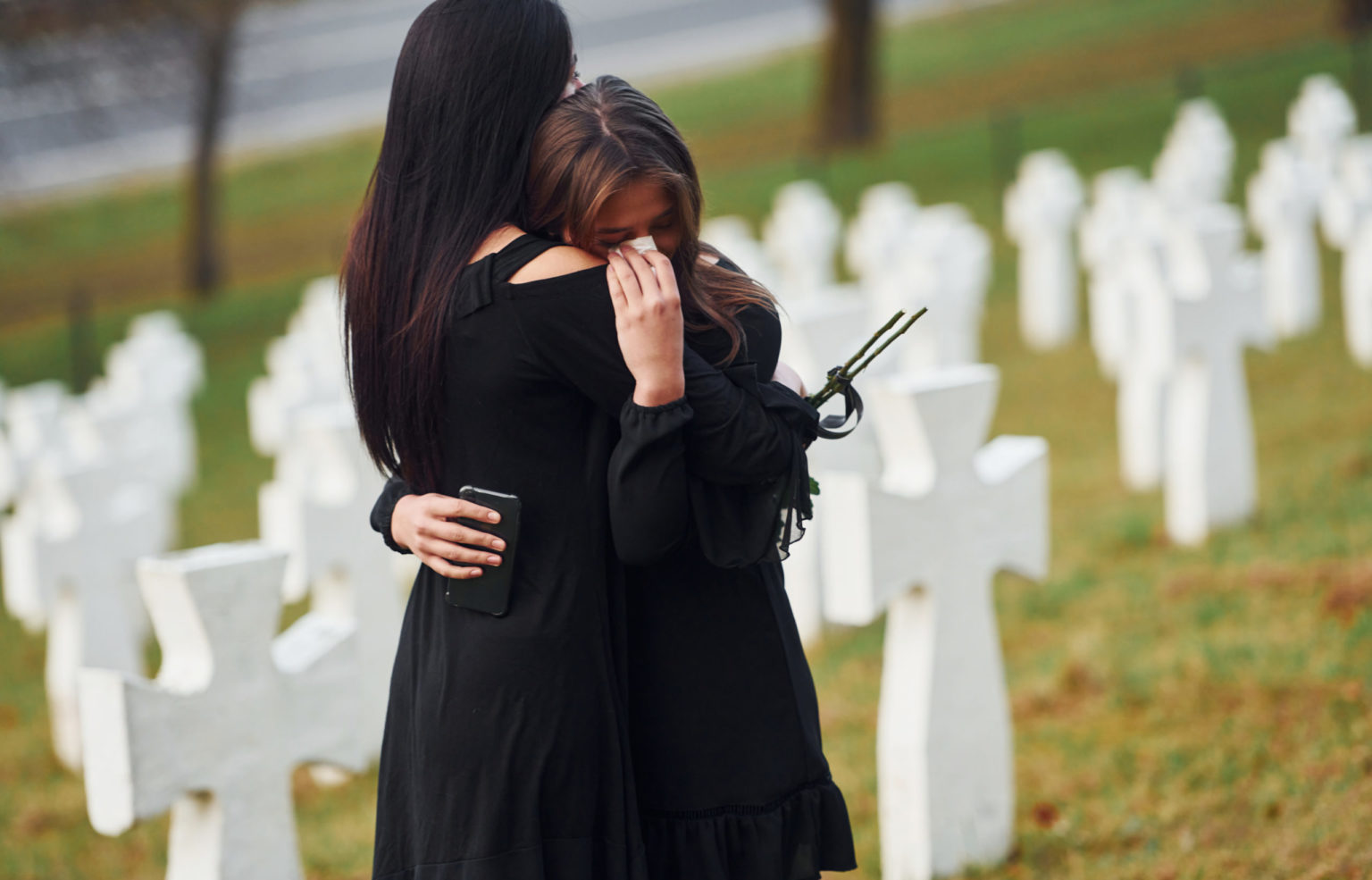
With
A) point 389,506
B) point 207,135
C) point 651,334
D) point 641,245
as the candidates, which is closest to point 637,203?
point 641,245

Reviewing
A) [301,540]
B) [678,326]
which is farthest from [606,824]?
[301,540]

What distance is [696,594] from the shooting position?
2500 millimetres

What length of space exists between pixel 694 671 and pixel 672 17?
2947cm

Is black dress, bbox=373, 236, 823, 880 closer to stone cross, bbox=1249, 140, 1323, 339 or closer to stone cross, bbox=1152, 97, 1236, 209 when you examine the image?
stone cross, bbox=1152, 97, 1236, 209

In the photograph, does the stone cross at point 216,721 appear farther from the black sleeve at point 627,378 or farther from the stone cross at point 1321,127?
the stone cross at point 1321,127

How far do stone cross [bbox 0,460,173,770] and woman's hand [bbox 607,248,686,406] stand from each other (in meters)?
4.03

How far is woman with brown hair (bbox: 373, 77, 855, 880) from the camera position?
233 centimetres

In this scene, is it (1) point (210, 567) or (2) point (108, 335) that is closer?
(1) point (210, 567)

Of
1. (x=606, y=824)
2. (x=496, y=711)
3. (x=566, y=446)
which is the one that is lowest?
(x=606, y=824)

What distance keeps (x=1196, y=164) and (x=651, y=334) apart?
1085cm

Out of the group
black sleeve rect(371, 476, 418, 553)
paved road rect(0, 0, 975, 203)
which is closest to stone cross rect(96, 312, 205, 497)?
black sleeve rect(371, 476, 418, 553)

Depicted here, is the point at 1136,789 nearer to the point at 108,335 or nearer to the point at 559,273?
the point at 559,273

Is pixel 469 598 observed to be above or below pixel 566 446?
below

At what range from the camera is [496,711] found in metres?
2.39
